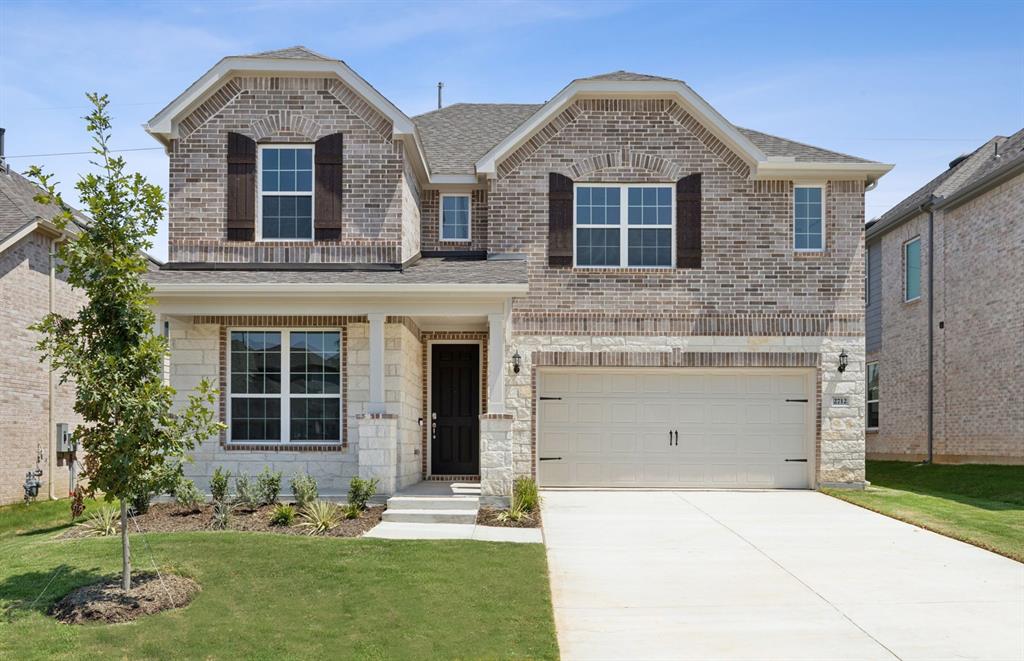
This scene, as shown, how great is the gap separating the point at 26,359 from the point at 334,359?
24.7ft

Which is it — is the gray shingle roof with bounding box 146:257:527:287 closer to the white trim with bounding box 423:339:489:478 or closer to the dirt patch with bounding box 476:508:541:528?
the white trim with bounding box 423:339:489:478

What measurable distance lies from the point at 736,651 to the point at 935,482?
13161 mm

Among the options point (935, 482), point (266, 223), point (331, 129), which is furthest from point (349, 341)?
point (935, 482)

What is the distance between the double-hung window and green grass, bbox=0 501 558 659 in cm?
365

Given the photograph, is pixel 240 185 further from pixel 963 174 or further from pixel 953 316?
pixel 963 174

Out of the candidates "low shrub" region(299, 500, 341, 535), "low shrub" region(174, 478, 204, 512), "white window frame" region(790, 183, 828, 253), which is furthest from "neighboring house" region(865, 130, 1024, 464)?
"low shrub" region(174, 478, 204, 512)

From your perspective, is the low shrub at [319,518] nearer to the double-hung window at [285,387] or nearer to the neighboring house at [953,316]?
the double-hung window at [285,387]

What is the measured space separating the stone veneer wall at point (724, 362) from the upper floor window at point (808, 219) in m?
1.68

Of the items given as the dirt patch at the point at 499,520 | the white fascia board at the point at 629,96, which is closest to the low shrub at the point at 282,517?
the dirt patch at the point at 499,520

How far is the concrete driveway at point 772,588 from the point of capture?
746 cm

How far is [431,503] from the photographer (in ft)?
43.7

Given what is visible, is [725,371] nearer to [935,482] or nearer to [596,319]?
[596,319]

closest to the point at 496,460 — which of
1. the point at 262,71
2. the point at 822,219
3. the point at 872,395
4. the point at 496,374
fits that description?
the point at 496,374

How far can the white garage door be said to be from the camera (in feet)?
54.7
